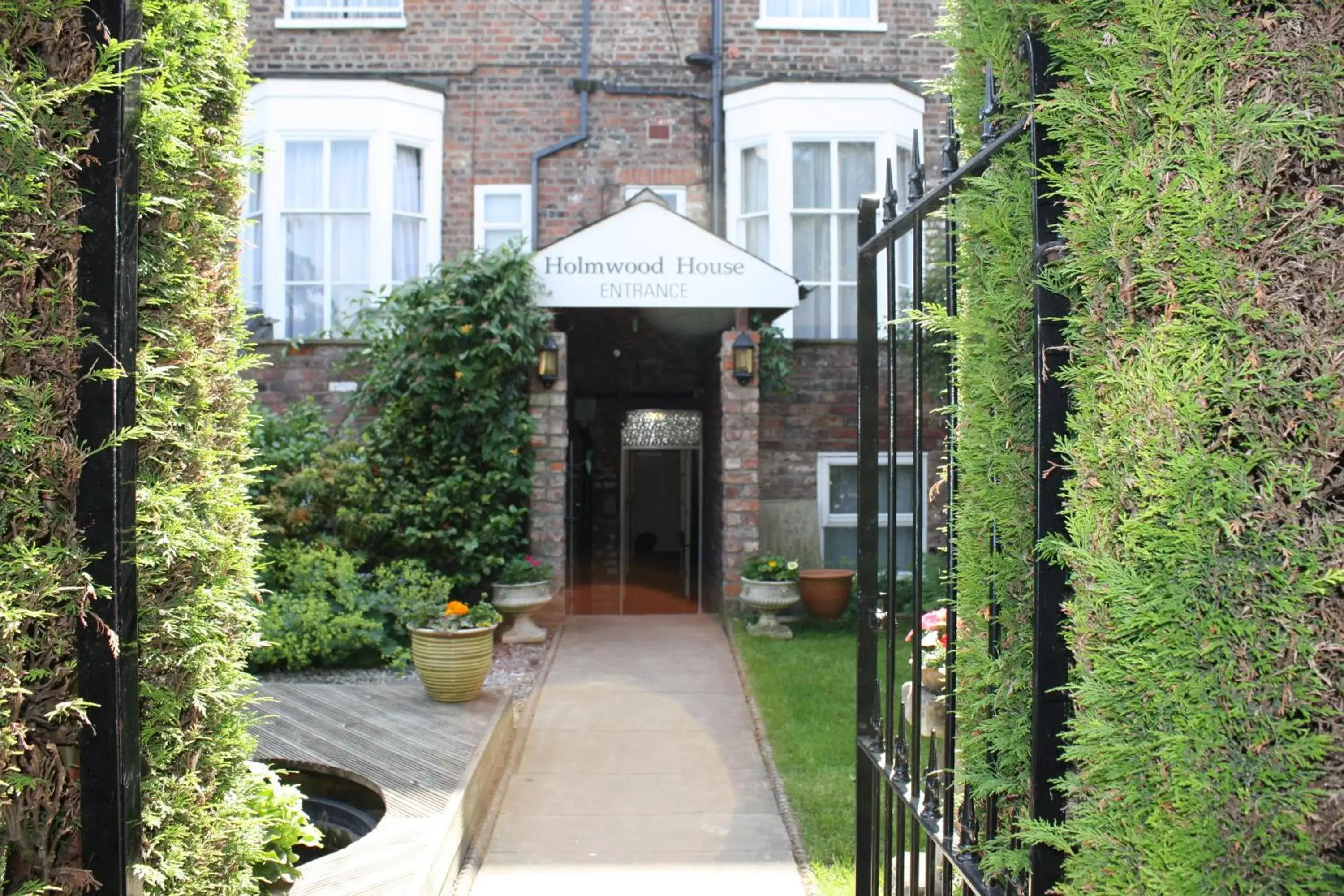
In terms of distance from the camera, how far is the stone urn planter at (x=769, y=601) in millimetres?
8672

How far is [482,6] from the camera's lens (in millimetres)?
10984

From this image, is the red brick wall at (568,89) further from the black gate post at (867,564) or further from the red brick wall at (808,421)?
the black gate post at (867,564)

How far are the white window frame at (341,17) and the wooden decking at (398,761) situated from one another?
7.69 m

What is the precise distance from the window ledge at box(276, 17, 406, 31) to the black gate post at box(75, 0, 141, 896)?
32.2 ft

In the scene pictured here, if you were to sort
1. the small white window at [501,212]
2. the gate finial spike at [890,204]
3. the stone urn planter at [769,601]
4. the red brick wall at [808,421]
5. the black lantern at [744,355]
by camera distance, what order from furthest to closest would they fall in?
1. the small white window at [501,212]
2. the red brick wall at [808,421]
3. the black lantern at [744,355]
4. the stone urn planter at [769,601]
5. the gate finial spike at [890,204]

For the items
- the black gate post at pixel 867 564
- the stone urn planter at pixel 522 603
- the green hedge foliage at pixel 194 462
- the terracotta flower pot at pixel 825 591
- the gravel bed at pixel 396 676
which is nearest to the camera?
the green hedge foliage at pixel 194 462

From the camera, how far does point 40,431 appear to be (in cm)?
186

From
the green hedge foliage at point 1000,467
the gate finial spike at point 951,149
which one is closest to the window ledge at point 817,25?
the gate finial spike at point 951,149

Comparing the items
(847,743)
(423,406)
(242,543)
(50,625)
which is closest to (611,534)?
(423,406)

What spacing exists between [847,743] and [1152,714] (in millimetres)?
4544

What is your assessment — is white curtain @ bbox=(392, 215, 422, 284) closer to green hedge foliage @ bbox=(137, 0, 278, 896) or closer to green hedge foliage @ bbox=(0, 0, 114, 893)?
green hedge foliage @ bbox=(137, 0, 278, 896)

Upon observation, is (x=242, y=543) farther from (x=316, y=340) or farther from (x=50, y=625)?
(x=316, y=340)

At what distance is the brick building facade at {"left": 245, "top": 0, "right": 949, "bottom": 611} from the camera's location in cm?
1062

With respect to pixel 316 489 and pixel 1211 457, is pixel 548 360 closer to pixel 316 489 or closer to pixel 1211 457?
pixel 316 489
